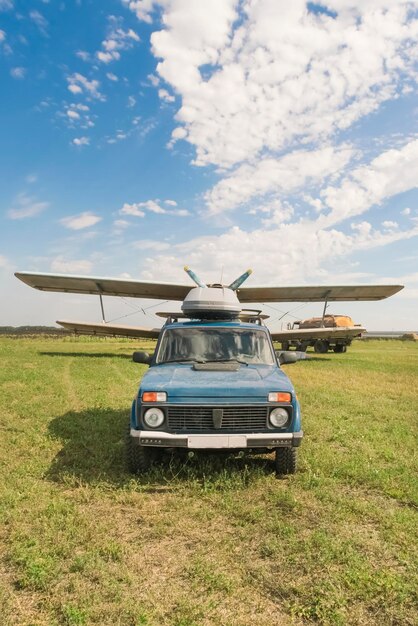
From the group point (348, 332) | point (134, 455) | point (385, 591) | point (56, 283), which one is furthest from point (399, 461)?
point (348, 332)

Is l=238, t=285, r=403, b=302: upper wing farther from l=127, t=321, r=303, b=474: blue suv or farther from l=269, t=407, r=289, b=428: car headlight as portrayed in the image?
l=269, t=407, r=289, b=428: car headlight

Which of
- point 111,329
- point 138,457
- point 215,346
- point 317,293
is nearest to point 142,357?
point 215,346

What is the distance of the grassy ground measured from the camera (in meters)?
2.89

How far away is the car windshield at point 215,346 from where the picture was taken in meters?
6.48

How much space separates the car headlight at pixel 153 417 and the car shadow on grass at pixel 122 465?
0.70m

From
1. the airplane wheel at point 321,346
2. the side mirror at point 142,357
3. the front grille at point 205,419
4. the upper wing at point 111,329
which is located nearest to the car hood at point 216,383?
the front grille at point 205,419

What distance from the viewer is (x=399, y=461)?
602 centimetres

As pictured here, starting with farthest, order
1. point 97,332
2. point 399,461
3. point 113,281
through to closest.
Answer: point 97,332 < point 113,281 < point 399,461

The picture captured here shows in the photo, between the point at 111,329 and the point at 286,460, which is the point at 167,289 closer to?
the point at 111,329

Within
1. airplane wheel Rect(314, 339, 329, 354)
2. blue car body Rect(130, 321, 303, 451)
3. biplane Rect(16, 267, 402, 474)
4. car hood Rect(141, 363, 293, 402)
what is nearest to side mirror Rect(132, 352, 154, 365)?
biplane Rect(16, 267, 402, 474)

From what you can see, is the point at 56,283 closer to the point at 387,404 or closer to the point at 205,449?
the point at 387,404

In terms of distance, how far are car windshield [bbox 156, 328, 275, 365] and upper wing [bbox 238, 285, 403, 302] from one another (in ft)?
42.9

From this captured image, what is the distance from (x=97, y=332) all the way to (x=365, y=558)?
21349mm

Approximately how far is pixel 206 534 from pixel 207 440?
110 cm
